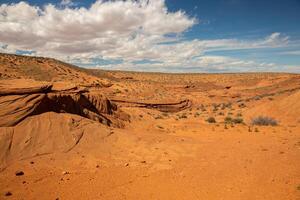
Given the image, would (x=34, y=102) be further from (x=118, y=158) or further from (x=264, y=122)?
(x=264, y=122)

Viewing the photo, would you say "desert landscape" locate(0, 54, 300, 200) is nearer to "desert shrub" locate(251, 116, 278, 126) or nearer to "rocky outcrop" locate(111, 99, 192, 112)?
"desert shrub" locate(251, 116, 278, 126)

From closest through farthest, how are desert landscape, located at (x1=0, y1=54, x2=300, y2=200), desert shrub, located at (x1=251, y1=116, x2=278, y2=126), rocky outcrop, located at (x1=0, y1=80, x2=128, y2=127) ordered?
desert landscape, located at (x1=0, y1=54, x2=300, y2=200) → rocky outcrop, located at (x1=0, y1=80, x2=128, y2=127) → desert shrub, located at (x1=251, y1=116, x2=278, y2=126)

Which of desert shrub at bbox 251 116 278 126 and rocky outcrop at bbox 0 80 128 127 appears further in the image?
desert shrub at bbox 251 116 278 126

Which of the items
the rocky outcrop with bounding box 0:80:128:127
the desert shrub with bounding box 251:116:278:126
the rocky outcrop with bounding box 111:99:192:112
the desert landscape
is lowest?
the rocky outcrop with bounding box 111:99:192:112

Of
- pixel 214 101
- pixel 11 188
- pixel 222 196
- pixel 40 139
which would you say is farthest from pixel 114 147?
pixel 214 101

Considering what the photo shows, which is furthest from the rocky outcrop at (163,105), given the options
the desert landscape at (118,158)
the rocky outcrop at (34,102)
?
the rocky outcrop at (34,102)

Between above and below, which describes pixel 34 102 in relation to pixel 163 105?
above

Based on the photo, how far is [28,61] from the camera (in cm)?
4809

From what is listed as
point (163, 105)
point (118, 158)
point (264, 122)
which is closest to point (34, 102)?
point (118, 158)

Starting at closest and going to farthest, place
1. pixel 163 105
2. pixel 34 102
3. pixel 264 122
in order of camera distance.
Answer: pixel 34 102
pixel 264 122
pixel 163 105

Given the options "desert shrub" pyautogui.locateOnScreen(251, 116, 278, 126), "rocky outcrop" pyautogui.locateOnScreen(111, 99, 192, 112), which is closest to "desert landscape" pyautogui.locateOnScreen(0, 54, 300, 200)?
"desert shrub" pyautogui.locateOnScreen(251, 116, 278, 126)

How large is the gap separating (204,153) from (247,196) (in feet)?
12.6

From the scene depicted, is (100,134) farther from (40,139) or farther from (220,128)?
(220,128)

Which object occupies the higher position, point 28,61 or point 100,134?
point 28,61
